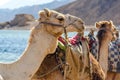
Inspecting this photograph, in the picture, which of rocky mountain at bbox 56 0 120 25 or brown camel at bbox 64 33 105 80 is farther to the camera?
rocky mountain at bbox 56 0 120 25

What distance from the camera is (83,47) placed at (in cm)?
595

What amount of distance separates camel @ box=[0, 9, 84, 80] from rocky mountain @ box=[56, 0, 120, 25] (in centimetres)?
8925

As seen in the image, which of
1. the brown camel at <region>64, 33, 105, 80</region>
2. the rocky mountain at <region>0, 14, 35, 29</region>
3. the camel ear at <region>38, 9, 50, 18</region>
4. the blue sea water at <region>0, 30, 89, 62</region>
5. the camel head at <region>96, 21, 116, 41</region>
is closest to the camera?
the camel ear at <region>38, 9, 50, 18</region>

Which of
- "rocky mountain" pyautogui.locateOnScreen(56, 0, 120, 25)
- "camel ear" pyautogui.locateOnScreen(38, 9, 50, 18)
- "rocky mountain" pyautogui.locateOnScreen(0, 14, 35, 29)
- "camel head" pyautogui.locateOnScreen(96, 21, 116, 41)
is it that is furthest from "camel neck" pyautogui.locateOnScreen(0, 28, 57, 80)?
"rocky mountain" pyautogui.locateOnScreen(56, 0, 120, 25)

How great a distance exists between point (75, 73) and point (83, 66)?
5.0 inches

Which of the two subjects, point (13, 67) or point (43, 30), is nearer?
point (13, 67)

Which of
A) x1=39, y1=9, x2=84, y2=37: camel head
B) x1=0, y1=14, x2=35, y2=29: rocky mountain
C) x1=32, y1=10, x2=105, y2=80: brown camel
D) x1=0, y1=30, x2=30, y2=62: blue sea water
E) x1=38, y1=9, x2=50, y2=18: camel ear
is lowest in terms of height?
x1=0, y1=14, x2=35, y2=29: rocky mountain

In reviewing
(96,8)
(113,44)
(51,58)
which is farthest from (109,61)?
(96,8)

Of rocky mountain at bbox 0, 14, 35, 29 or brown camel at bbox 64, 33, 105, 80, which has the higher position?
brown camel at bbox 64, 33, 105, 80

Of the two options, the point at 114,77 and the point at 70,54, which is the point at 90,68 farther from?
the point at 114,77

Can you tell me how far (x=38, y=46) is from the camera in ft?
15.8

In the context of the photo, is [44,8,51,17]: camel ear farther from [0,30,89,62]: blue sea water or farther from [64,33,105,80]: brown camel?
[0,30,89,62]: blue sea water

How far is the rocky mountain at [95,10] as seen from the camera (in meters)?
100

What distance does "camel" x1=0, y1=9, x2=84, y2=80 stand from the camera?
4.61 m
